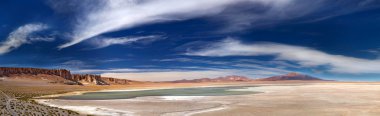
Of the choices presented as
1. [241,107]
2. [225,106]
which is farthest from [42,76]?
[241,107]

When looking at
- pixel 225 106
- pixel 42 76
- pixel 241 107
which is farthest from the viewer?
pixel 42 76

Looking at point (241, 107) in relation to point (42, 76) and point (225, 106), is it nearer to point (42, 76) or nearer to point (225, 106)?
point (225, 106)

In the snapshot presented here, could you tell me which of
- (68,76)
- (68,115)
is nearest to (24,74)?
(68,76)

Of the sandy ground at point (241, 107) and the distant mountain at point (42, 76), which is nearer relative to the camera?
the sandy ground at point (241, 107)

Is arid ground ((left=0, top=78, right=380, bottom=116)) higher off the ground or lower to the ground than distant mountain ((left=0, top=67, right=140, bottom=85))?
lower

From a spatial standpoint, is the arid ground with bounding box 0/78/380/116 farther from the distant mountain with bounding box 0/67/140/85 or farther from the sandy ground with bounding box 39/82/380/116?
the distant mountain with bounding box 0/67/140/85

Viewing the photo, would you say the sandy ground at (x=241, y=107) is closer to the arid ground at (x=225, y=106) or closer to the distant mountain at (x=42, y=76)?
the arid ground at (x=225, y=106)

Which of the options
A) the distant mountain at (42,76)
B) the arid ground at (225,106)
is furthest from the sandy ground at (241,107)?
the distant mountain at (42,76)

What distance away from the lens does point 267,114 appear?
24.0 metres

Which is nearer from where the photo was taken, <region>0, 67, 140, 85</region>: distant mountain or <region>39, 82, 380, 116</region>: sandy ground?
<region>39, 82, 380, 116</region>: sandy ground

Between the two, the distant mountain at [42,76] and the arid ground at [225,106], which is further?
the distant mountain at [42,76]

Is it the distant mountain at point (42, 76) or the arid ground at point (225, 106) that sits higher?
the distant mountain at point (42, 76)

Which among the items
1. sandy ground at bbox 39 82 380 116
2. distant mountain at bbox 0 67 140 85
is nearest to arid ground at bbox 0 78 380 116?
sandy ground at bbox 39 82 380 116

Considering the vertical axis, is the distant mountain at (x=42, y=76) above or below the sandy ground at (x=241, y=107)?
above
